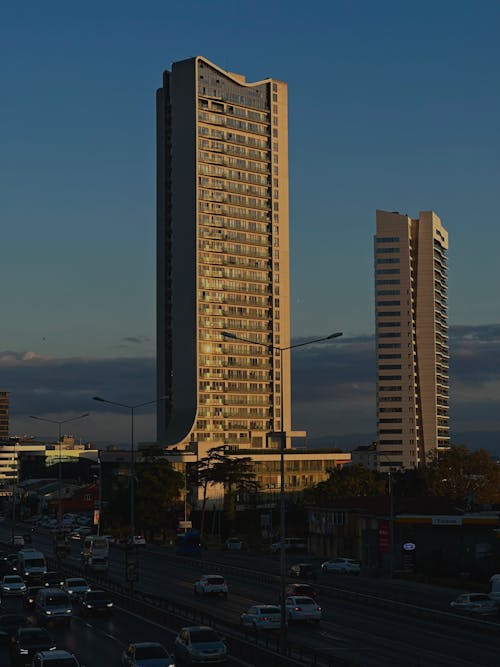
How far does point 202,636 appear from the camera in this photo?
42.1 meters

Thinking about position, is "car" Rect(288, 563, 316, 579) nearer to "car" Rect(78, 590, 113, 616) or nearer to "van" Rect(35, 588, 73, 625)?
"car" Rect(78, 590, 113, 616)

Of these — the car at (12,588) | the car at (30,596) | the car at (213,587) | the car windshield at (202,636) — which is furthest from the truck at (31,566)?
the car windshield at (202,636)

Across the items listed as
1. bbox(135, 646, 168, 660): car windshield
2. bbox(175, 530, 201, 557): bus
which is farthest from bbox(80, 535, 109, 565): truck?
bbox(135, 646, 168, 660): car windshield

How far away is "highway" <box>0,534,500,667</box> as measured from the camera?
45.1m

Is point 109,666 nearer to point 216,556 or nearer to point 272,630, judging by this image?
point 272,630

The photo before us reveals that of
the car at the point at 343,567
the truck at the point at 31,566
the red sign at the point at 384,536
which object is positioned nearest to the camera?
the truck at the point at 31,566

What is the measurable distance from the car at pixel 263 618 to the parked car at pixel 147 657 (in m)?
13.6

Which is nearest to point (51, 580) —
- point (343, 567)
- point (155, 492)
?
point (343, 567)

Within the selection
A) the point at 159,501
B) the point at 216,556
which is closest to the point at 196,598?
the point at 216,556

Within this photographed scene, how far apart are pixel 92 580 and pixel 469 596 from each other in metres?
29.9

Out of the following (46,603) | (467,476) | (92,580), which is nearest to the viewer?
(46,603)

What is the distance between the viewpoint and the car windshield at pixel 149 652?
38.6 metres

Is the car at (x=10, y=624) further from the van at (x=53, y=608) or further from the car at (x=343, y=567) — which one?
the car at (x=343, y=567)

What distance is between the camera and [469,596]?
62031 mm
